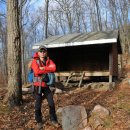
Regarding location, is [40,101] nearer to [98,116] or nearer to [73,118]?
[73,118]

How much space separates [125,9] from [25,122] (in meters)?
33.0

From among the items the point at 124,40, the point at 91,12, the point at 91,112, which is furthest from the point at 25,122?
the point at 91,12

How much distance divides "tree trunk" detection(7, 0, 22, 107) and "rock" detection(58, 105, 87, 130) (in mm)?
2644

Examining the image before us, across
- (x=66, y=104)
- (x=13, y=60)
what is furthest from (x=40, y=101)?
(x=13, y=60)

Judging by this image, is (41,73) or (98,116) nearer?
(41,73)

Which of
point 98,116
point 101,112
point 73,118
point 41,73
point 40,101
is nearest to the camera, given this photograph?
point 41,73

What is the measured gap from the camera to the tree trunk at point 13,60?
30.3 ft

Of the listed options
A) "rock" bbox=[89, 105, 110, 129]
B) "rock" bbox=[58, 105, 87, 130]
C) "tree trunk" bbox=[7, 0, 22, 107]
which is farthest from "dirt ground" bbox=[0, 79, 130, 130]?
"tree trunk" bbox=[7, 0, 22, 107]

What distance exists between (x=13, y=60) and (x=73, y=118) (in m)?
3.32

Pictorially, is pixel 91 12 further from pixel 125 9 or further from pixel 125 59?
pixel 125 59

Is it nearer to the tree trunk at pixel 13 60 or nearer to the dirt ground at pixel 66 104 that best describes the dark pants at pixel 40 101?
the dirt ground at pixel 66 104

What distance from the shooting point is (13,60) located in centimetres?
925

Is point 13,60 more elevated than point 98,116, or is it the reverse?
point 13,60

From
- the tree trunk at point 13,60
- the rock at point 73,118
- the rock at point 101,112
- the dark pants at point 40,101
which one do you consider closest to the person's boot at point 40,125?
the dark pants at point 40,101
